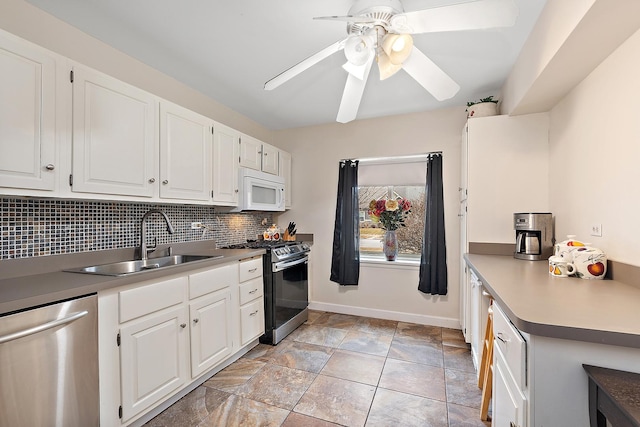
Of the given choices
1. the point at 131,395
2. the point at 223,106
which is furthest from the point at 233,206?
the point at 131,395

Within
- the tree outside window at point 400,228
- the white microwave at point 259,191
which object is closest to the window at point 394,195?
the tree outside window at point 400,228

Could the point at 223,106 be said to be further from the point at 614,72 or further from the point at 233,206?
the point at 614,72

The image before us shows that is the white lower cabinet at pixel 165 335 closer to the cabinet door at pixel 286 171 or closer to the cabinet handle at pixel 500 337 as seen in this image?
the cabinet door at pixel 286 171

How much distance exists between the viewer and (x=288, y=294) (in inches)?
118

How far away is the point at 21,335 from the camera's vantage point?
1109 mm

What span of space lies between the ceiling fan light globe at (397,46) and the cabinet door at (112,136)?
1.59 m

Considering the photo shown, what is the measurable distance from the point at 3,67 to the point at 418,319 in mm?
3722

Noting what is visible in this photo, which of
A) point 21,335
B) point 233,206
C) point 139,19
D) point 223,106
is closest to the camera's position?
point 21,335

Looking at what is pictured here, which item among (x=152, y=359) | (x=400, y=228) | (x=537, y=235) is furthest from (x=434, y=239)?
(x=152, y=359)

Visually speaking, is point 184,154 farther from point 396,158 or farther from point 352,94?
point 396,158

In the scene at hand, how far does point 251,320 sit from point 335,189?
186 centimetres

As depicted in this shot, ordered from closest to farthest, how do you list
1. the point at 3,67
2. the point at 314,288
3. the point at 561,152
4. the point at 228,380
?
the point at 3,67
the point at 561,152
the point at 228,380
the point at 314,288

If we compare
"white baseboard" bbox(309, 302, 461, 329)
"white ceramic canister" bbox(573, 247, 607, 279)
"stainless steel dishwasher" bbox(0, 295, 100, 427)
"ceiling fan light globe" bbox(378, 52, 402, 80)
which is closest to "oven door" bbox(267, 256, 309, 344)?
"white baseboard" bbox(309, 302, 461, 329)

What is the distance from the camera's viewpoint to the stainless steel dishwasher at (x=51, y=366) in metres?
1.09
